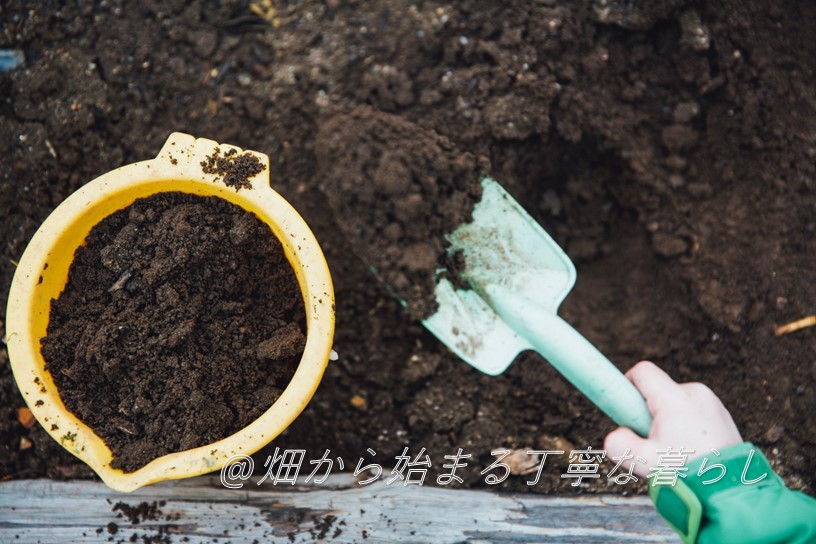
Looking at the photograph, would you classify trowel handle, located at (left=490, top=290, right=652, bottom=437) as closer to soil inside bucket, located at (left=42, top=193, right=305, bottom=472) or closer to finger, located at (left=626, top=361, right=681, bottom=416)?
finger, located at (left=626, top=361, right=681, bottom=416)

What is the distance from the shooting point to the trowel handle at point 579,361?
4.18ft

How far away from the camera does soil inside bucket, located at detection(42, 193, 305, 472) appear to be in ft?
3.84

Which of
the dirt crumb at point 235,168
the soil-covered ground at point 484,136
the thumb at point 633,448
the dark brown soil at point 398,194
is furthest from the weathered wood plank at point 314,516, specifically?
the dirt crumb at point 235,168

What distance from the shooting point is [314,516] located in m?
1.41

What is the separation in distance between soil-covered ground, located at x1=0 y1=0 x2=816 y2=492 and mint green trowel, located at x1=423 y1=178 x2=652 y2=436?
10 cm

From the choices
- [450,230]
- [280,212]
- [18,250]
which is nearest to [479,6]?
[450,230]

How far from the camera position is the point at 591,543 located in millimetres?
1408

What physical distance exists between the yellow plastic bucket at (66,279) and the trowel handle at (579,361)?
440 mm

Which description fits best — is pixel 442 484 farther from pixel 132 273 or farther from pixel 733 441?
pixel 132 273

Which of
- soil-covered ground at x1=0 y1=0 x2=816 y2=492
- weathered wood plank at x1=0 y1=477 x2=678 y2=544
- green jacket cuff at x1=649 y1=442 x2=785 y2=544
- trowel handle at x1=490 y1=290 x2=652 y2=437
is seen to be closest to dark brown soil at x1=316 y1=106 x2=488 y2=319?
soil-covered ground at x1=0 y1=0 x2=816 y2=492

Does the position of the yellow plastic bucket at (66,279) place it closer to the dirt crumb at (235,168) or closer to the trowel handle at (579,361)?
the dirt crumb at (235,168)

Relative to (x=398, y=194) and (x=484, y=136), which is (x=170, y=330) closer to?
(x=398, y=194)

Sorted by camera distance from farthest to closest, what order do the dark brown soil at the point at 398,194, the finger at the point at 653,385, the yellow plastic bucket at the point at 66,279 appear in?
the dark brown soil at the point at 398,194 → the finger at the point at 653,385 → the yellow plastic bucket at the point at 66,279

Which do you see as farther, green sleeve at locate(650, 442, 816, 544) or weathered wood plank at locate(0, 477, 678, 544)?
weathered wood plank at locate(0, 477, 678, 544)
